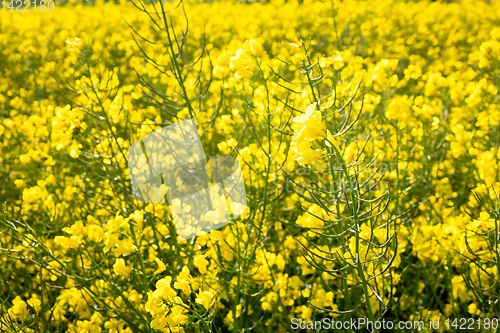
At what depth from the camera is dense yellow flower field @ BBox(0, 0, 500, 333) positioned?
1.52 m

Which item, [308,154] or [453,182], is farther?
[453,182]

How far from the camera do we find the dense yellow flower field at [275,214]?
152cm

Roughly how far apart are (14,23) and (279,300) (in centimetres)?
845

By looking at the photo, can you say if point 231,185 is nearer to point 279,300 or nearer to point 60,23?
point 279,300

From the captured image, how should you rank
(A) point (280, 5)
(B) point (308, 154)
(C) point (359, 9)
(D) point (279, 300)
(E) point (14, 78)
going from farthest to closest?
(A) point (280, 5)
(C) point (359, 9)
(E) point (14, 78)
(D) point (279, 300)
(B) point (308, 154)

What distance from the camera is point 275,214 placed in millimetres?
2305

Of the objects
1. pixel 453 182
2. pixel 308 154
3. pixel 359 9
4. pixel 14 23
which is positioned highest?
pixel 14 23

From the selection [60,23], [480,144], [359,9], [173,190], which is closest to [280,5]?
[359,9]

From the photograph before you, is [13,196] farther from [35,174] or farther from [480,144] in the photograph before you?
[480,144]

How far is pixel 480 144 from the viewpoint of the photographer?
9.29 feet

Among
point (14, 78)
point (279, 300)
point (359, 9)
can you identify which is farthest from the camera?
point (359, 9)

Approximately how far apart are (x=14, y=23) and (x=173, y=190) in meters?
7.83

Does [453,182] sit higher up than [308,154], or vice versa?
[308,154]

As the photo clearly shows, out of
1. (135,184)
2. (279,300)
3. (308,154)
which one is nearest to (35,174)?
(135,184)
